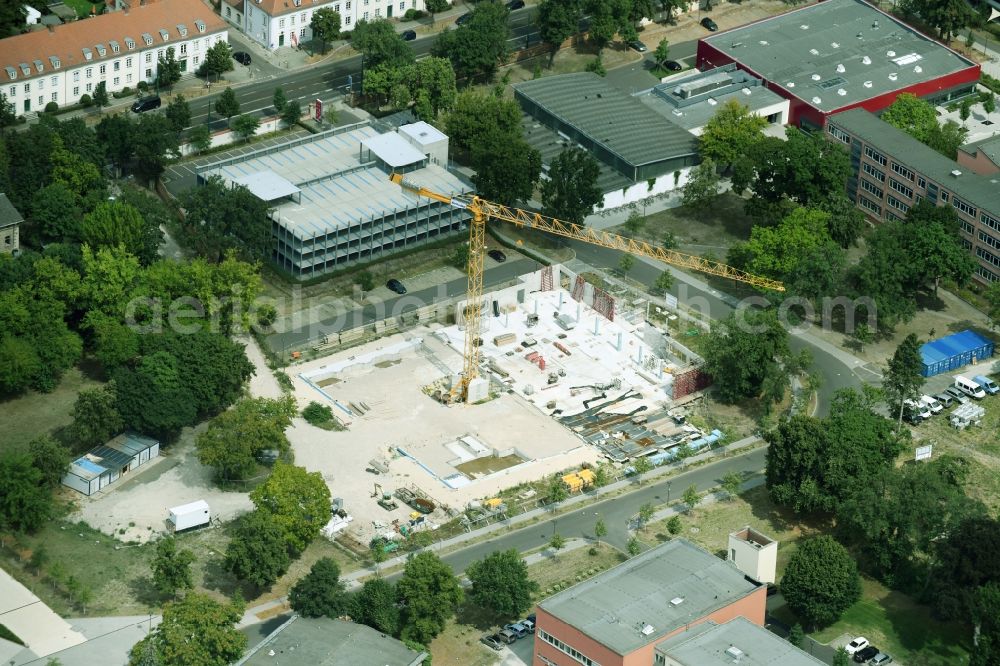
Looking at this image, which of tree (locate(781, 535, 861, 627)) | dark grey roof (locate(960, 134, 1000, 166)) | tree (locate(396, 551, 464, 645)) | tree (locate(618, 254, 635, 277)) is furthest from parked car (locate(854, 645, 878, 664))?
dark grey roof (locate(960, 134, 1000, 166))

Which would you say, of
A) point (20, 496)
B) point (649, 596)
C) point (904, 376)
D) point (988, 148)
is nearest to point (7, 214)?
point (20, 496)

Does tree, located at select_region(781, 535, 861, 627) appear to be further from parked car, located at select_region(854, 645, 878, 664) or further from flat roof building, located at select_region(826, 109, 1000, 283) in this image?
flat roof building, located at select_region(826, 109, 1000, 283)

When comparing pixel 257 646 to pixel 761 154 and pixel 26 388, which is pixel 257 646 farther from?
pixel 761 154

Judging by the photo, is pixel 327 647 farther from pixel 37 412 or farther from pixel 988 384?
pixel 988 384

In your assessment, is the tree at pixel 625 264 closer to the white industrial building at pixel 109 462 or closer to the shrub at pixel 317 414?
the shrub at pixel 317 414

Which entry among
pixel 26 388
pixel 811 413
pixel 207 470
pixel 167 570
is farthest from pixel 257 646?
pixel 811 413

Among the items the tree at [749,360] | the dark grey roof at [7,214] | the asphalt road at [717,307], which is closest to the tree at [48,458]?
the dark grey roof at [7,214]

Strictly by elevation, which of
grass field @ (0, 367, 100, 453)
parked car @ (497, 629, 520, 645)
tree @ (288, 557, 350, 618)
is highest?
tree @ (288, 557, 350, 618)
